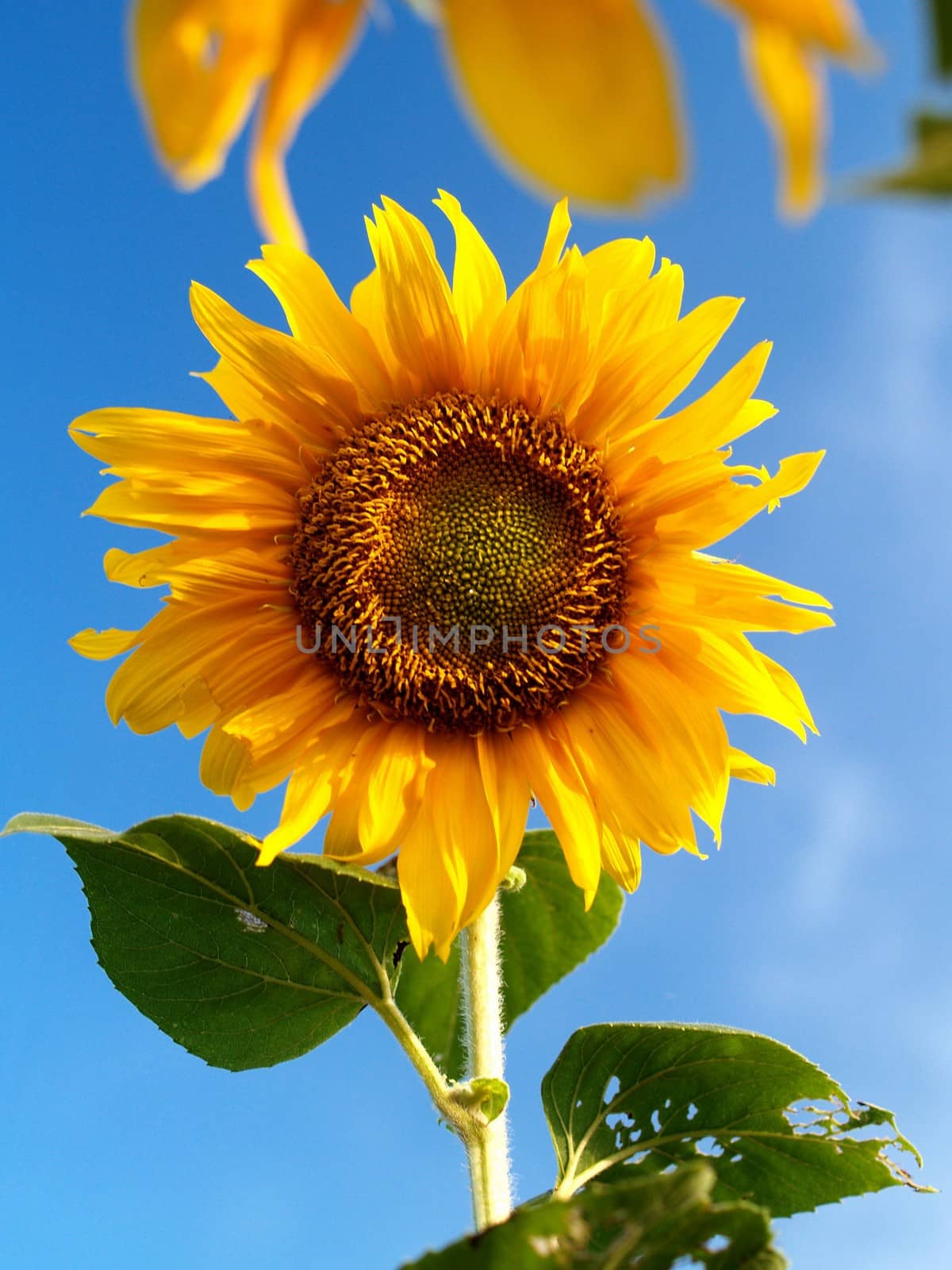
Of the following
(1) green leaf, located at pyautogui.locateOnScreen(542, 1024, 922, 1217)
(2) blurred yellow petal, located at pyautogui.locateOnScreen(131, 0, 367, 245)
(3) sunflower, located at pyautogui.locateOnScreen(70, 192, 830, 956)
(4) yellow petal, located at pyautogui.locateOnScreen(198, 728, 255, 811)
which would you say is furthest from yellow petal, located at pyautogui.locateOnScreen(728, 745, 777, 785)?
(2) blurred yellow petal, located at pyautogui.locateOnScreen(131, 0, 367, 245)

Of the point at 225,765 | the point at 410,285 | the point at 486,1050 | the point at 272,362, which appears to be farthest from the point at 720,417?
the point at 486,1050

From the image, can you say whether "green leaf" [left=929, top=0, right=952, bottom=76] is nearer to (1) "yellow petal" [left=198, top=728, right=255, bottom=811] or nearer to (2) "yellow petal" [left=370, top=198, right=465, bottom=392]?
(2) "yellow petal" [left=370, top=198, right=465, bottom=392]

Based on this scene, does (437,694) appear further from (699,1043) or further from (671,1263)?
(671,1263)

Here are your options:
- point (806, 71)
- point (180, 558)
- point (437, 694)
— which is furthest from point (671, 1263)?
point (180, 558)

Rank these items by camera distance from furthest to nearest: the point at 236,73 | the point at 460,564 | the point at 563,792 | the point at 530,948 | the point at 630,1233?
the point at 530,948 → the point at 460,564 → the point at 563,792 → the point at 630,1233 → the point at 236,73

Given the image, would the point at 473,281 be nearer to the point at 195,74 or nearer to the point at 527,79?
the point at 195,74

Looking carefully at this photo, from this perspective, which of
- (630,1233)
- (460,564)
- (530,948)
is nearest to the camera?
(630,1233)
